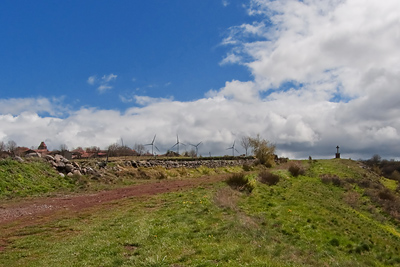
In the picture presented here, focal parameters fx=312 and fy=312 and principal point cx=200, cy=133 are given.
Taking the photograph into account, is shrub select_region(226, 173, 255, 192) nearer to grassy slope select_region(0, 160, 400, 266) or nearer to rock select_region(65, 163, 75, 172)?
grassy slope select_region(0, 160, 400, 266)

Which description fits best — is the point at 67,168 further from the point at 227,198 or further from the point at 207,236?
the point at 207,236

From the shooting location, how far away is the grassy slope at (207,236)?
873 centimetres

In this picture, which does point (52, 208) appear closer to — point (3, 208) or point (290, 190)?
point (3, 208)

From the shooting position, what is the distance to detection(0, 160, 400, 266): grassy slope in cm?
873

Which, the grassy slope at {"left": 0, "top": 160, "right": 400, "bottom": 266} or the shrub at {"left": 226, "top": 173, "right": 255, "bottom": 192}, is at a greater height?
the shrub at {"left": 226, "top": 173, "right": 255, "bottom": 192}

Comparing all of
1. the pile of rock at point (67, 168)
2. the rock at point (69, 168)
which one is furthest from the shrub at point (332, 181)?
the rock at point (69, 168)

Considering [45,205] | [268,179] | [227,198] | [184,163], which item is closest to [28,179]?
[45,205]

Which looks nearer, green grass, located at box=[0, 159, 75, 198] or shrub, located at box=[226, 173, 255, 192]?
green grass, located at box=[0, 159, 75, 198]

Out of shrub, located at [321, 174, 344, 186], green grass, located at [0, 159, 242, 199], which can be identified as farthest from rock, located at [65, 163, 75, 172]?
shrub, located at [321, 174, 344, 186]

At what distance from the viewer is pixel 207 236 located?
10.8 meters

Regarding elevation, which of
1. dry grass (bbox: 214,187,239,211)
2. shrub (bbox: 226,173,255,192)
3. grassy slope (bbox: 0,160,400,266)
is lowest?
grassy slope (bbox: 0,160,400,266)

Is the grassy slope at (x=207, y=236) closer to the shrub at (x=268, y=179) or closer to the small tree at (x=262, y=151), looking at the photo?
the shrub at (x=268, y=179)

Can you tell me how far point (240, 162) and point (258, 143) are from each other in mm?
5166

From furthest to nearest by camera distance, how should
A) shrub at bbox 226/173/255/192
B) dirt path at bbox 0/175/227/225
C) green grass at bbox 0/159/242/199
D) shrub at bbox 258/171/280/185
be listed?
shrub at bbox 258/171/280/185
shrub at bbox 226/173/255/192
green grass at bbox 0/159/242/199
dirt path at bbox 0/175/227/225
